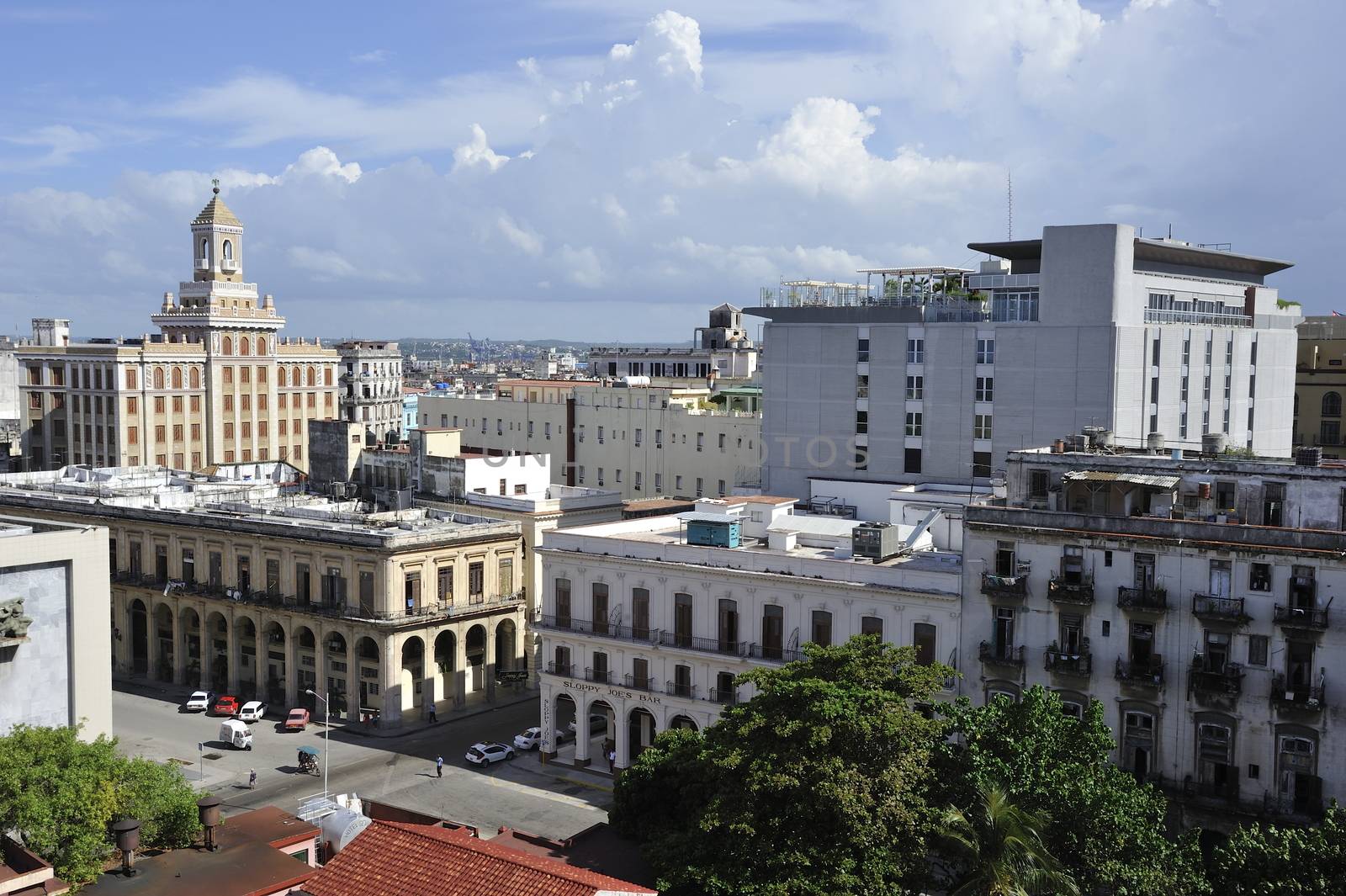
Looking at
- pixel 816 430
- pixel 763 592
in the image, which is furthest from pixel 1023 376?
pixel 763 592

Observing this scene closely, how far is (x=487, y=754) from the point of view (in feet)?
236

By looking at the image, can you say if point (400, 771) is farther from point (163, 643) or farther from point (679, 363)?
point (679, 363)

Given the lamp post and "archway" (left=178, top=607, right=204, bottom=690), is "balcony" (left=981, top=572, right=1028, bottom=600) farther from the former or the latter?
"archway" (left=178, top=607, right=204, bottom=690)

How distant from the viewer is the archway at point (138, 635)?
9350 centimetres

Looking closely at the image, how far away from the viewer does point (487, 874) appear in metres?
38.2

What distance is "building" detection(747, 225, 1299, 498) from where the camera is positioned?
80562mm

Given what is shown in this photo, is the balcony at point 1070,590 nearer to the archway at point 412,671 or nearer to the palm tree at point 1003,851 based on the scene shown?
the palm tree at point 1003,851

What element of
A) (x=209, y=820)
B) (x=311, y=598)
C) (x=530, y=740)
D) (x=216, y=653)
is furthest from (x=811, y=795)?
(x=216, y=653)

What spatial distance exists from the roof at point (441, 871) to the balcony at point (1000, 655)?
2216 cm

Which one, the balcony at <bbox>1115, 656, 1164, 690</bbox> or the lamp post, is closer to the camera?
the balcony at <bbox>1115, 656, 1164, 690</bbox>

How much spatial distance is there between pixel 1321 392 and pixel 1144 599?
3092 inches

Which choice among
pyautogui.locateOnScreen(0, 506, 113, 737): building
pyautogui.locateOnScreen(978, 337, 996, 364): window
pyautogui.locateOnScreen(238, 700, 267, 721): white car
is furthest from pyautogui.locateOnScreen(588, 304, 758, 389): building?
pyautogui.locateOnScreen(0, 506, 113, 737): building

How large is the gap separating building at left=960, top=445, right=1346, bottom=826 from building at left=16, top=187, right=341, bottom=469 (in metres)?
103

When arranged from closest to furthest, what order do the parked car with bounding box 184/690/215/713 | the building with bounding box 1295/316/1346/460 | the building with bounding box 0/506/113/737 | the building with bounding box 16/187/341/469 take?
the building with bounding box 0/506/113/737 → the parked car with bounding box 184/690/215/713 → the building with bounding box 1295/316/1346/460 → the building with bounding box 16/187/341/469
